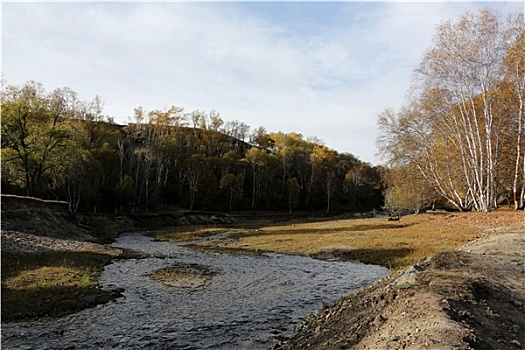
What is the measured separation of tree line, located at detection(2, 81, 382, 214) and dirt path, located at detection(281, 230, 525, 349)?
46.1 meters

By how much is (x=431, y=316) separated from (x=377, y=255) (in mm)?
18643

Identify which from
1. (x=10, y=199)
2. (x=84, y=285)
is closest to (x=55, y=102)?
(x=10, y=199)

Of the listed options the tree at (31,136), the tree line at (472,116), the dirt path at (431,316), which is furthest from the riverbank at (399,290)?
the tree at (31,136)

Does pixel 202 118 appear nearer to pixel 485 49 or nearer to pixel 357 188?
pixel 357 188

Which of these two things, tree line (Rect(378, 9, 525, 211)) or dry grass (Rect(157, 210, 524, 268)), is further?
tree line (Rect(378, 9, 525, 211))

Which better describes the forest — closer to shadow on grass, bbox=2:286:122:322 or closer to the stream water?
the stream water

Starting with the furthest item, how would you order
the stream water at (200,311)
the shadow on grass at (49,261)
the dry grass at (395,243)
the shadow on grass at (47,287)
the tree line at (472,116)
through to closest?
the tree line at (472,116) < the dry grass at (395,243) < the shadow on grass at (49,261) < the shadow on grass at (47,287) < the stream water at (200,311)

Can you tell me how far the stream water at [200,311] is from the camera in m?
9.98

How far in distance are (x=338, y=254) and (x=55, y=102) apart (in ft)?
150

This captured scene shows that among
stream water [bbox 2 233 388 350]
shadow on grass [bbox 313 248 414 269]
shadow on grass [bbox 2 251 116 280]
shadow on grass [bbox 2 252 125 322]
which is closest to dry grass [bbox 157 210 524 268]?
shadow on grass [bbox 313 248 414 269]

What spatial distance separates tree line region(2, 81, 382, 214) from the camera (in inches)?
1770

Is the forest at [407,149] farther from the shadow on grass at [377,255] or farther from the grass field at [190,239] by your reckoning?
the shadow on grass at [377,255]

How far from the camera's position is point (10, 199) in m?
32.2

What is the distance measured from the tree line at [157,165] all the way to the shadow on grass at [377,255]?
3854 cm
